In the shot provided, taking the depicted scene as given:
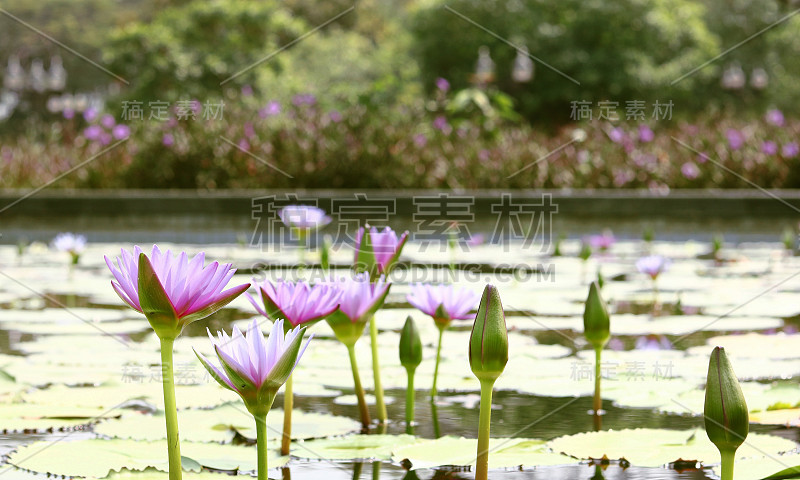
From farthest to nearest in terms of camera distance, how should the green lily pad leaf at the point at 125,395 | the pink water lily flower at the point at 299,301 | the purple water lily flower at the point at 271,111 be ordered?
1. the purple water lily flower at the point at 271,111
2. the green lily pad leaf at the point at 125,395
3. the pink water lily flower at the point at 299,301

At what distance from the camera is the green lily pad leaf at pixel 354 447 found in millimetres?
1295

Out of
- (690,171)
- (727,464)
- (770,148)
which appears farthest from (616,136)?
(727,464)

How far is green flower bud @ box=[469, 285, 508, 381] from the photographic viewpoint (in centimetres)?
99

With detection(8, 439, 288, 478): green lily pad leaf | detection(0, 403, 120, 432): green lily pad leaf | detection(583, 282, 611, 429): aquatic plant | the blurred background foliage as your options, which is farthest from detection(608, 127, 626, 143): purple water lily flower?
detection(8, 439, 288, 478): green lily pad leaf

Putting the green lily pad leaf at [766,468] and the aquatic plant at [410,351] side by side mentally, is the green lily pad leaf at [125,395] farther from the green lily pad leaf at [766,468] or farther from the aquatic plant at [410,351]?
the green lily pad leaf at [766,468]

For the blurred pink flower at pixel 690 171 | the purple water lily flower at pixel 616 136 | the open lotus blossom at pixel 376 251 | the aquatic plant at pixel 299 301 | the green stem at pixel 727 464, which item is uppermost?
the purple water lily flower at pixel 616 136

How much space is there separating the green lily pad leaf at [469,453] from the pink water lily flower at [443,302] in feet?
0.70

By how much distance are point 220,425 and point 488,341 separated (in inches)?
26.5

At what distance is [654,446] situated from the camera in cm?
134

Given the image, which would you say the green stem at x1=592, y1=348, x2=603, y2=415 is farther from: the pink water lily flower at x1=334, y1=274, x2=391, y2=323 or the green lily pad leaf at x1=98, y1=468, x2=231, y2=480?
the green lily pad leaf at x1=98, y1=468, x2=231, y2=480

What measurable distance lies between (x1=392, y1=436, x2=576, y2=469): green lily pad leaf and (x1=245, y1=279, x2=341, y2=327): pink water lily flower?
9.8 inches

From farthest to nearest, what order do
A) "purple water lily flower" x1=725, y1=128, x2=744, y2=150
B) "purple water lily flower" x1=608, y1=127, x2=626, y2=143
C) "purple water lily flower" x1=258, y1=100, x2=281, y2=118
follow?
"purple water lily flower" x1=608, y1=127, x2=626, y2=143
"purple water lily flower" x1=258, y1=100, x2=281, y2=118
"purple water lily flower" x1=725, y1=128, x2=744, y2=150

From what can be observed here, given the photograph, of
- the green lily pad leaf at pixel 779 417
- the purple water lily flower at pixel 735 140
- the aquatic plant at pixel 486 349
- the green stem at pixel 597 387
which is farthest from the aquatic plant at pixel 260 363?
the purple water lily flower at pixel 735 140

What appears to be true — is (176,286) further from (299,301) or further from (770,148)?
(770,148)
